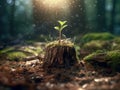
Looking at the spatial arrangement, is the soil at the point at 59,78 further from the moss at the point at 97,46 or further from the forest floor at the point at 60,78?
the moss at the point at 97,46

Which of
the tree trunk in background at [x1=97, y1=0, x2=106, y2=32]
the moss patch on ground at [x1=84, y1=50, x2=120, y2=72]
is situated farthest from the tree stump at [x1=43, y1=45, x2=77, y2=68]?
the tree trunk in background at [x1=97, y1=0, x2=106, y2=32]

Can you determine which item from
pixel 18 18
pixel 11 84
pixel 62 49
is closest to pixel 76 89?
pixel 11 84

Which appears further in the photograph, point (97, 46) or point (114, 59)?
point (97, 46)

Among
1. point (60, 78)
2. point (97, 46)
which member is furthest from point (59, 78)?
point (97, 46)

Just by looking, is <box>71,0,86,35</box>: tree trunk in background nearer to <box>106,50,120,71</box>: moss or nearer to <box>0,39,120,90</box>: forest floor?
<box>106,50,120,71</box>: moss

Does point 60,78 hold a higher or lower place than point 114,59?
lower

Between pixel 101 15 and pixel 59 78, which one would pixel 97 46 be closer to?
pixel 59 78

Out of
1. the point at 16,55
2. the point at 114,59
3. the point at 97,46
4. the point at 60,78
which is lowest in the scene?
the point at 60,78
